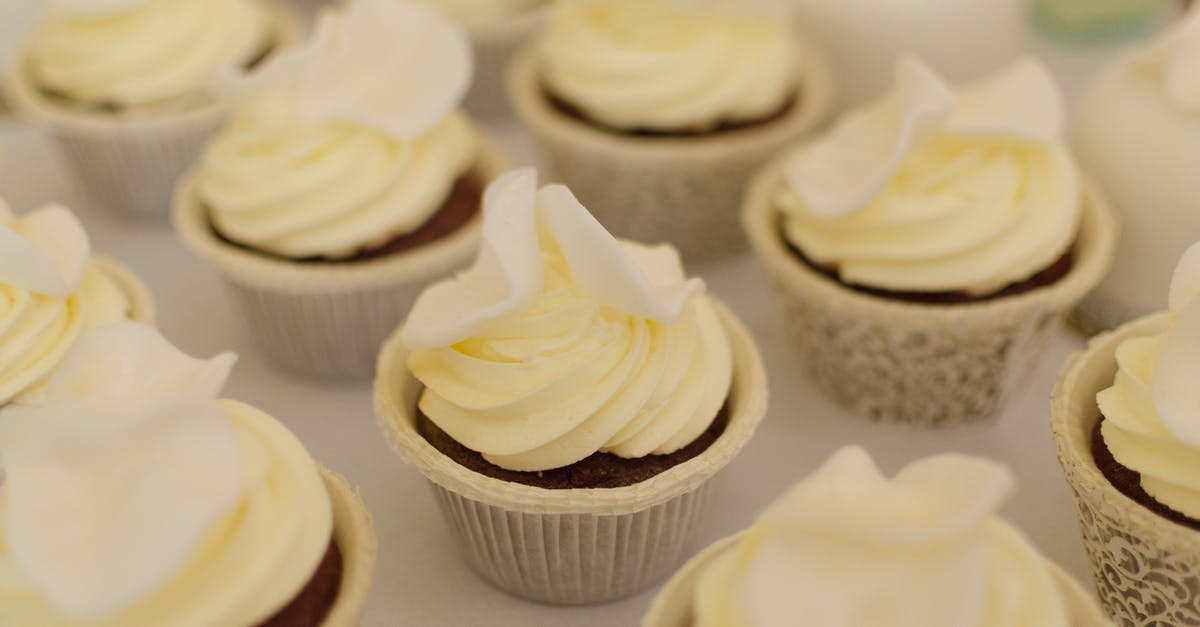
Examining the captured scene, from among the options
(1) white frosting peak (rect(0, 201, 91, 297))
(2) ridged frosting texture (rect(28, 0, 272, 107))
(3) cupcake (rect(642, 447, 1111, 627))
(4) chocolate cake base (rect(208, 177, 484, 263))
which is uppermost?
(3) cupcake (rect(642, 447, 1111, 627))

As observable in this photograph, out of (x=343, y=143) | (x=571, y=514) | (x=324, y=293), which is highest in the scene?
(x=343, y=143)

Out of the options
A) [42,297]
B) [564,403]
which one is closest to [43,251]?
[42,297]

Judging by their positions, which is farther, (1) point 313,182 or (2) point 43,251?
(1) point 313,182

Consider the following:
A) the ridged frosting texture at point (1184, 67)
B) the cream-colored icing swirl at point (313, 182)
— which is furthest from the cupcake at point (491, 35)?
the ridged frosting texture at point (1184, 67)

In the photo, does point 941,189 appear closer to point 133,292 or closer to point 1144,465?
point 1144,465

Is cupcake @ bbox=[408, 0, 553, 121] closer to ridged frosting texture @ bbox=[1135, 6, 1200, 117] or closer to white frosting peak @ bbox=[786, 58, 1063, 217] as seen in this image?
white frosting peak @ bbox=[786, 58, 1063, 217]

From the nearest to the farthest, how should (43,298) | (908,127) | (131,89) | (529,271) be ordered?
(529,271) < (43,298) < (908,127) < (131,89)

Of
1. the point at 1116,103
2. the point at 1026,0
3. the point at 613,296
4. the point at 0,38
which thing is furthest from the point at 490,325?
the point at 0,38

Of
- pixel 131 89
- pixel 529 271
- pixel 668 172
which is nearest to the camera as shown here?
pixel 529 271

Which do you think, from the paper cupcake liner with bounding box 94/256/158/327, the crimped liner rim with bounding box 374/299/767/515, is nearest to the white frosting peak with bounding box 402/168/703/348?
the crimped liner rim with bounding box 374/299/767/515
